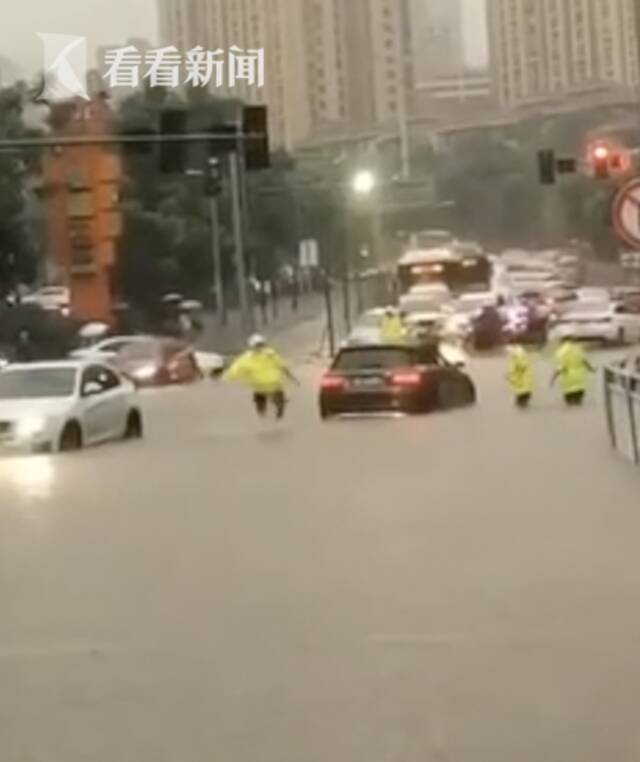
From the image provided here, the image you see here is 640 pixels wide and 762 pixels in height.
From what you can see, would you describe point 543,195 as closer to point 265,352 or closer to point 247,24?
point 247,24

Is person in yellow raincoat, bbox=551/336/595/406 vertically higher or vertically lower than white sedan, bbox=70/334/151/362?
lower

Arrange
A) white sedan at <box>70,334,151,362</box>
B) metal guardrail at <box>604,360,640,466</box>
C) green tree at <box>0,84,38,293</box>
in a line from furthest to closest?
green tree at <box>0,84,38,293</box> < white sedan at <box>70,334,151,362</box> < metal guardrail at <box>604,360,640,466</box>

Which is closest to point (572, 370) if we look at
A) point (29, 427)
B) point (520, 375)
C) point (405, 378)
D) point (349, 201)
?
point (520, 375)

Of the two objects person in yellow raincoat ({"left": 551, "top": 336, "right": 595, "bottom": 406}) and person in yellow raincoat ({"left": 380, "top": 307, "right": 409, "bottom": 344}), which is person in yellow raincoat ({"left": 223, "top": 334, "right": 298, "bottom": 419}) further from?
person in yellow raincoat ({"left": 380, "top": 307, "right": 409, "bottom": 344})

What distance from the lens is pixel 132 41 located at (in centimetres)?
3603

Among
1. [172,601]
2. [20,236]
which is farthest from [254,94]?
[172,601]

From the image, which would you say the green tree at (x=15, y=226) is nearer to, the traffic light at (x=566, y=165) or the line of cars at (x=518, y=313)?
the line of cars at (x=518, y=313)

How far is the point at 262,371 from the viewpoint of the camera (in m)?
27.8

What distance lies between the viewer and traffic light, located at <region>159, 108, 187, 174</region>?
23906 mm

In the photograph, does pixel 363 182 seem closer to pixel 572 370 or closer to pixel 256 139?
pixel 572 370

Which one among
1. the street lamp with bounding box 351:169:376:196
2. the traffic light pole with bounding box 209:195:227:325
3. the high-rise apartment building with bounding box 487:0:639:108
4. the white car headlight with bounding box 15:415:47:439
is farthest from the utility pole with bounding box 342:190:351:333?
the white car headlight with bounding box 15:415:47:439

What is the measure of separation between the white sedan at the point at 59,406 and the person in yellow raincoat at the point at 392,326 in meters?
9.13

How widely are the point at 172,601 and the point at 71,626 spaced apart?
2.66 feet

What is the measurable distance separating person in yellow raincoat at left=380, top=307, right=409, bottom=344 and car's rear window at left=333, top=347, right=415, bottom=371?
6278mm
